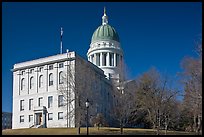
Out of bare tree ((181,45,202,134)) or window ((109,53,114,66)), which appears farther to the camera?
window ((109,53,114,66))

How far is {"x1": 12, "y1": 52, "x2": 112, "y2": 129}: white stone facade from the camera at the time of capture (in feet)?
199

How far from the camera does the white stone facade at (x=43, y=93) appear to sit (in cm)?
6056

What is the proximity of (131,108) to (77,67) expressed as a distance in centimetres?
1031

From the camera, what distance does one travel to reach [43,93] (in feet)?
208

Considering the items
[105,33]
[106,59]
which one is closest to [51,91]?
[106,59]

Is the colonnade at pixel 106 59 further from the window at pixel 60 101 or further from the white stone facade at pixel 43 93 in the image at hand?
the window at pixel 60 101

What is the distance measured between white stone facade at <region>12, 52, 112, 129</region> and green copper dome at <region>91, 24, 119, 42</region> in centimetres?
1887

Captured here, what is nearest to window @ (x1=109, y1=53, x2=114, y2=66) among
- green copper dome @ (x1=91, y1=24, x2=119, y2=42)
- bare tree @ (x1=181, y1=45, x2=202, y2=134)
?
green copper dome @ (x1=91, y1=24, x2=119, y2=42)

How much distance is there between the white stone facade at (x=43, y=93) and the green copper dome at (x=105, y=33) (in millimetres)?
18873

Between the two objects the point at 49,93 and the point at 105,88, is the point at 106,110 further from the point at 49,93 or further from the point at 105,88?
the point at 49,93

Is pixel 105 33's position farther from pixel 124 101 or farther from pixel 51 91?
Result: pixel 124 101

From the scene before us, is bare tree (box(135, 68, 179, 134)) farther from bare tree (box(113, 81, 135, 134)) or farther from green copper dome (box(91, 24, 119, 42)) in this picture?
green copper dome (box(91, 24, 119, 42))

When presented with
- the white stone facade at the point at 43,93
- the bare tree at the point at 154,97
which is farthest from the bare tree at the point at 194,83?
the white stone facade at the point at 43,93

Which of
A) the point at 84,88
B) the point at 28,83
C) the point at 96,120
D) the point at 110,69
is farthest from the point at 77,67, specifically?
the point at 110,69
